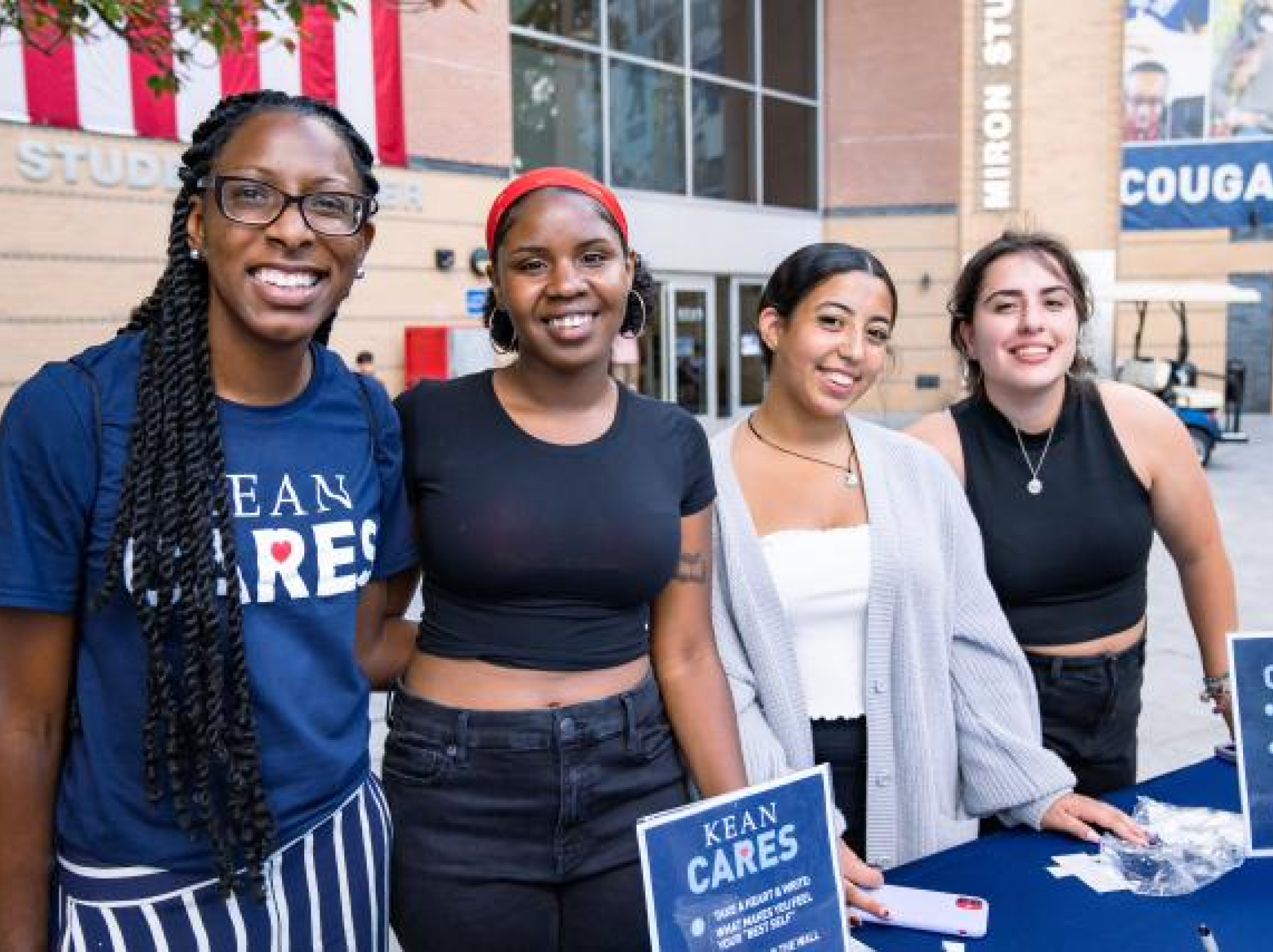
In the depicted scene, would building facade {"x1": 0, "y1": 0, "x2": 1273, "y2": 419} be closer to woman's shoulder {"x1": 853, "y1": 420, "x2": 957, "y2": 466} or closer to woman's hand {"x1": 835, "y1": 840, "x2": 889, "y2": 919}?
woman's shoulder {"x1": 853, "y1": 420, "x2": 957, "y2": 466}

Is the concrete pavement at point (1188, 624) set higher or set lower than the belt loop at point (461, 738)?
lower

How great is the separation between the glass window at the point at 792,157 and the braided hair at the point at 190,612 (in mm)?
16780

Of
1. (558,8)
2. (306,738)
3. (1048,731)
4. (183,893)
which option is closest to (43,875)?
(183,893)

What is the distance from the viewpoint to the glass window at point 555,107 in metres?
13.3

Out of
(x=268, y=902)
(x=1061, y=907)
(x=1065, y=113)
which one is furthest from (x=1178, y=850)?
(x=1065, y=113)

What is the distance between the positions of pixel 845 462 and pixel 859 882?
2.81ft

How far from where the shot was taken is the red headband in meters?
1.82

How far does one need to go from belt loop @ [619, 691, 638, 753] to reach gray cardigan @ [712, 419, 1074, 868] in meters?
0.32

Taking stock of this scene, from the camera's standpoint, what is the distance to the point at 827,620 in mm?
2137

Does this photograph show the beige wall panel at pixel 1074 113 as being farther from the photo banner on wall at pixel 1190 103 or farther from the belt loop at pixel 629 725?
the belt loop at pixel 629 725

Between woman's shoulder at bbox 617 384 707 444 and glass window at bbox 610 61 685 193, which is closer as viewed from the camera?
woman's shoulder at bbox 617 384 707 444

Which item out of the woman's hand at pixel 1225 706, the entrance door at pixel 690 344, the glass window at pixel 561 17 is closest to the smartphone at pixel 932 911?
the woman's hand at pixel 1225 706

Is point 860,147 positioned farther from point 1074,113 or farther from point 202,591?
point 202,591

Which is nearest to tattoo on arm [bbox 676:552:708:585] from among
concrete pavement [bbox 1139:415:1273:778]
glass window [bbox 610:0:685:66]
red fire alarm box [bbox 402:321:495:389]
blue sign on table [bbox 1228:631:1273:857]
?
blue sign on table [bbox 1228:631:1273:857]
